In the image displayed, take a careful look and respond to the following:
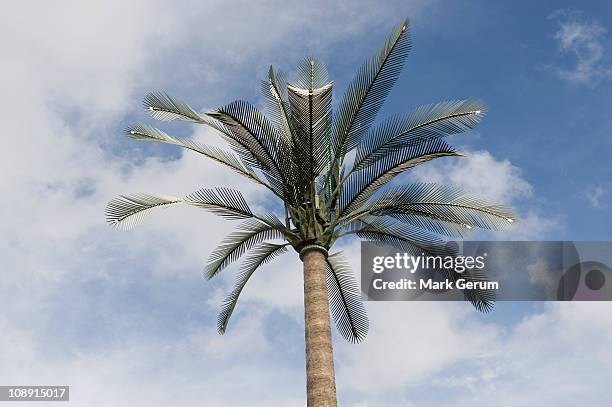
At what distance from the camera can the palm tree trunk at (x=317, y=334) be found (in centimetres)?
1437

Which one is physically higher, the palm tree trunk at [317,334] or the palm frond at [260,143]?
the palm frond at [260,143]

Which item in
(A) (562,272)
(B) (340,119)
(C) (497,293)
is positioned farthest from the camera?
(A) (562,272)

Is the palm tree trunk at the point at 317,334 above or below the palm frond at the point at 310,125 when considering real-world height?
below

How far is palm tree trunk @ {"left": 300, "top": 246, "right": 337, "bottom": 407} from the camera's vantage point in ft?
47.1

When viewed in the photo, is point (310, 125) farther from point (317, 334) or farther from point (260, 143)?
point (317, 334)

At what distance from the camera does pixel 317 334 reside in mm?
14906

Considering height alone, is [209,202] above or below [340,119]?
below

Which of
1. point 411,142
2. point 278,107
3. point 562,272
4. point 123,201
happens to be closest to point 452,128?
point 411,142

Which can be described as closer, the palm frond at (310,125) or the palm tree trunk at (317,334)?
the palm tree trunk at (317,334)

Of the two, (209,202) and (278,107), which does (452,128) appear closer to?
(278,107)

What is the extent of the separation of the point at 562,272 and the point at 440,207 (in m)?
4.16

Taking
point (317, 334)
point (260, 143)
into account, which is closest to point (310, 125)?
point (260, 143)

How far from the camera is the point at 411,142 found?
16.5m

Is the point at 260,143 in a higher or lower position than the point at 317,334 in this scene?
higher
